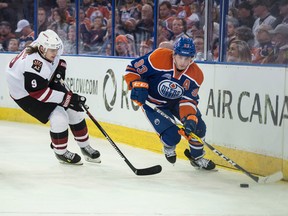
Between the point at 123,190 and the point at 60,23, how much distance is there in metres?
4.30

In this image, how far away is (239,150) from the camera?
238 inches

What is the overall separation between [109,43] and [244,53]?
235 cm

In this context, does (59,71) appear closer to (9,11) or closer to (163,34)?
(163,34)

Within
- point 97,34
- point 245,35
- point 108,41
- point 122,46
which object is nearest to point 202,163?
point 245,35

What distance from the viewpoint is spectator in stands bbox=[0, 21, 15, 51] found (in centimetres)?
991

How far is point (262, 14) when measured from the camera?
19.4 ft

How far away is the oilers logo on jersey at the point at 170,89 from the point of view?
603 cm

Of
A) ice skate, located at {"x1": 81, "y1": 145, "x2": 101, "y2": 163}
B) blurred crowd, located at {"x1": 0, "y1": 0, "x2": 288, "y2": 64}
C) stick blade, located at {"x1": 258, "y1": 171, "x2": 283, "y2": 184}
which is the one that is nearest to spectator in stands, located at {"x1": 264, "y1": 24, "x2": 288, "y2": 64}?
blurred crowd, located at {"x1": 0, "y1": 0, "x2": 288, "y2": 64}

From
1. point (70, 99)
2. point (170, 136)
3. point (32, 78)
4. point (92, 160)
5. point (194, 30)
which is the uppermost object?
point (194, 30)

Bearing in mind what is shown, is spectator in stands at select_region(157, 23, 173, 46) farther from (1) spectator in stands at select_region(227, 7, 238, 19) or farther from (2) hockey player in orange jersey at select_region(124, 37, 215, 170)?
(2) hockey player in orange jersey at select_region(124, 37, 215, 170)

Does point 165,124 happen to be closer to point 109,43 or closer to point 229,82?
point 229,82

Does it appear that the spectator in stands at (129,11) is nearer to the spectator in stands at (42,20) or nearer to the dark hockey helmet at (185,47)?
the spectator in stands at (42,20)

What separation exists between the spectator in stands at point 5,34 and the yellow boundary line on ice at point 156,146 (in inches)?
31.6

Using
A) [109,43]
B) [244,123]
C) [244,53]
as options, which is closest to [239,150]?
[244,123]
